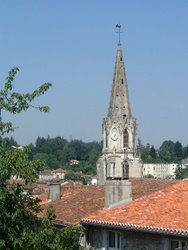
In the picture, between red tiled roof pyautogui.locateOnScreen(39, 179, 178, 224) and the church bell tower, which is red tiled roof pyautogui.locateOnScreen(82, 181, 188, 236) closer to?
red tiled roof pyautogui.locateOnScreen(39, 179, 178, 224)

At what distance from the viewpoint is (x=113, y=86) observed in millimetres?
90938

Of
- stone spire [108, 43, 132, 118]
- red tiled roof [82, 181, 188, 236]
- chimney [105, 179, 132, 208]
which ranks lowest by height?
red tiled roof [82, 181, 188, 236]

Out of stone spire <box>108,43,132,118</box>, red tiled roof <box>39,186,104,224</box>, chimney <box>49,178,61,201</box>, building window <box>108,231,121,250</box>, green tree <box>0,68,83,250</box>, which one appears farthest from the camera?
stone spire <box>108,43,132,118</box>

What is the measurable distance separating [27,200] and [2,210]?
0.96 m

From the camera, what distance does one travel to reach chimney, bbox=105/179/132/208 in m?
22.4

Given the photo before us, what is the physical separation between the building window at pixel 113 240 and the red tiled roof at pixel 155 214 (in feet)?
1.54

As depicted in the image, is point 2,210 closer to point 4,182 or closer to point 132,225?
point 4,182

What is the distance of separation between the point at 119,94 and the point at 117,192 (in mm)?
67995

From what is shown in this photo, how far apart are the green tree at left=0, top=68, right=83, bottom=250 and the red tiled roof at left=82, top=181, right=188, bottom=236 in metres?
3.53

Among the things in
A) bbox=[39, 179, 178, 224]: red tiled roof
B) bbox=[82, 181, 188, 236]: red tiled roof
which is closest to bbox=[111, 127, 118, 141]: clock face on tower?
bbox=[39, 179, 178, 224]: red tiled roof

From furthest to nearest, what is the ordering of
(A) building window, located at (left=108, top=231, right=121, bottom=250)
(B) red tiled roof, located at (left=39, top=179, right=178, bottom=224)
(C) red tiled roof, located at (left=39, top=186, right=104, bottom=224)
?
(B) red tiled roof, located at (left=39, top=179, right=178, bottom=224) < (C) red tiled roof, located at (left=39, top=186, right=104, bottom=224) < (A) building window, located at (left=108, top=231, right=121, bottom=250)

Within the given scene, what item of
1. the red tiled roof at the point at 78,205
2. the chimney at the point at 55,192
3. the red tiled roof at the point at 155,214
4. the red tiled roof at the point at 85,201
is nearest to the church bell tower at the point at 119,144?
the chimney at the point at 55,192

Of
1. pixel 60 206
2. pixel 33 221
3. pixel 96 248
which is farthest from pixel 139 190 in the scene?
pixel 33 221

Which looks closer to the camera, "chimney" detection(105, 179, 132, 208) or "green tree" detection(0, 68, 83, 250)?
"green tree" detection(0, 68, 83, 250)
